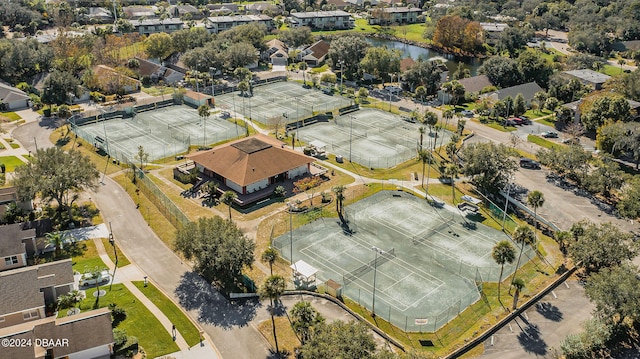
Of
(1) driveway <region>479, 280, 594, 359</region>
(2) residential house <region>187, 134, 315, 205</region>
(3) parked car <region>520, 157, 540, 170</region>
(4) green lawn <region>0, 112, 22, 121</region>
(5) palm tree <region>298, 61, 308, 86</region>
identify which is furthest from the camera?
(5) palm tree <region>298, 61, 308, 86</region>

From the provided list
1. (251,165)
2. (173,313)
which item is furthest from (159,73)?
(173,313)

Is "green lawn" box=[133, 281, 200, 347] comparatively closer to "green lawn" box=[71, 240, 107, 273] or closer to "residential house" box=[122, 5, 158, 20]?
"green lawn" box=[71, 240, 107, 273]

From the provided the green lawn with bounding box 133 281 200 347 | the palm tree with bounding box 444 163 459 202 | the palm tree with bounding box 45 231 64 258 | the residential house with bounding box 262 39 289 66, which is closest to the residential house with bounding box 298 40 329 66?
the residential house with bounding box 262 39 289 66

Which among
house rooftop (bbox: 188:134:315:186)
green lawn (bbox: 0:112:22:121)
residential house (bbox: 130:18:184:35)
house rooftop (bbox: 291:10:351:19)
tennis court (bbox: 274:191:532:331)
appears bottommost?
tennis court (bbox: 274:191:532:331)

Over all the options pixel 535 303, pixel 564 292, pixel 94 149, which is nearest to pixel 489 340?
pixel 535 303

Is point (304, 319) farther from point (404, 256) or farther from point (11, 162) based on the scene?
point (11, 162)

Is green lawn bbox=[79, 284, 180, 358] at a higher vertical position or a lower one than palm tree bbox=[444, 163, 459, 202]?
lower
